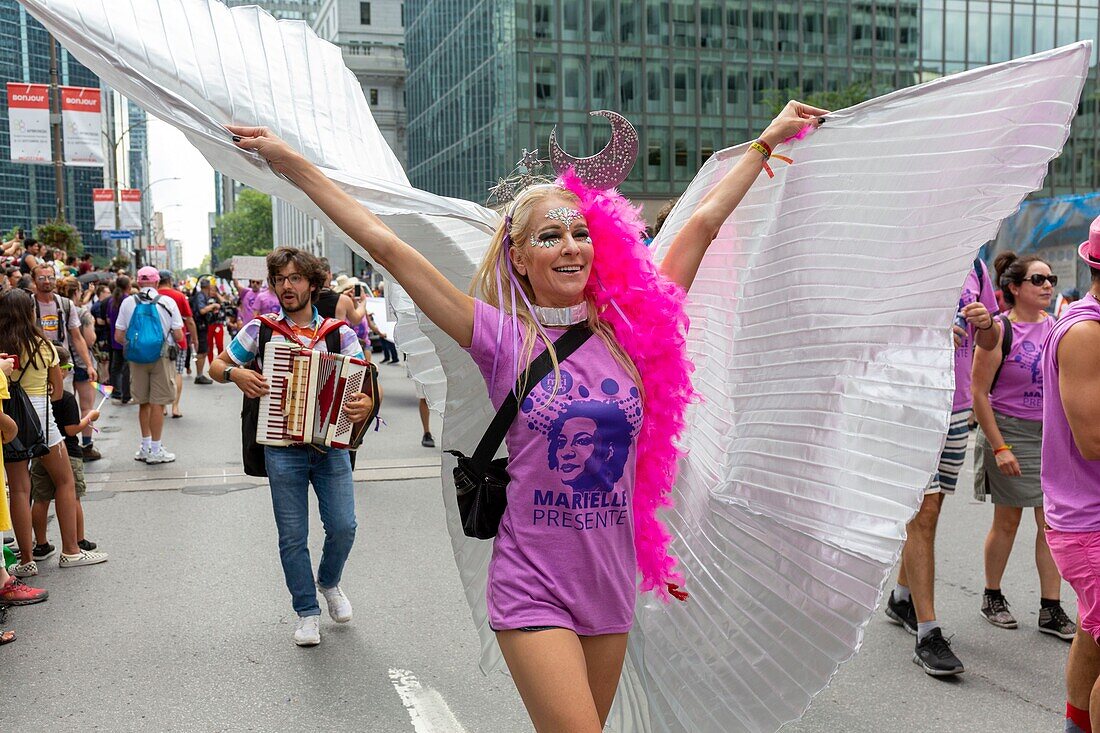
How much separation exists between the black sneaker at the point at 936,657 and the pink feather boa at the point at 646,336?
7.67ft

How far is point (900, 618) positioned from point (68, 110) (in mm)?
20216

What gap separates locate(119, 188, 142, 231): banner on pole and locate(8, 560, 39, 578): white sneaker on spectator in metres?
26.5

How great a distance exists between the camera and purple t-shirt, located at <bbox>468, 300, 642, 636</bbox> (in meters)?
2.52

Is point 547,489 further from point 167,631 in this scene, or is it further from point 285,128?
point 167,631

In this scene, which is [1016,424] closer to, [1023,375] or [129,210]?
[1023,375]

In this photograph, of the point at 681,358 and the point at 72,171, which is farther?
the point at 72,171

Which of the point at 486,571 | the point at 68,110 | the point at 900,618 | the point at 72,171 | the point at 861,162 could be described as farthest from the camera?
the point at 72,171

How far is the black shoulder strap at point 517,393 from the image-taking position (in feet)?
8.45

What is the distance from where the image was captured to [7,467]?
19.8 ft

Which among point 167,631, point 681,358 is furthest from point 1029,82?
point 167,631

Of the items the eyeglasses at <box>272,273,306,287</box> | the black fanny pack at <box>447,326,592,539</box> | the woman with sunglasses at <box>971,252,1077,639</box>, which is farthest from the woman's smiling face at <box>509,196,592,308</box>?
the woman with sunglasses at <box>971,252,1077,639</box>

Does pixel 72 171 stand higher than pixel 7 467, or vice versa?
pixel 72 171

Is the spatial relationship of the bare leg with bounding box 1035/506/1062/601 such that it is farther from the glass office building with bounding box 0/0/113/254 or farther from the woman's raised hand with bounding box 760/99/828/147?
the glass office building with bounding box 0/0/113/254

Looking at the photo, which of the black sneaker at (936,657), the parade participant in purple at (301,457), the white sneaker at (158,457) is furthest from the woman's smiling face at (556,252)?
the white sneaker at (158,457)
